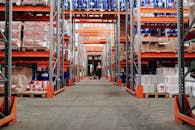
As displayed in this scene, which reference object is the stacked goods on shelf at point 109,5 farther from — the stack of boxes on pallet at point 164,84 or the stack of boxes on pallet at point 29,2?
the stack of boxes on pallet at point 164,84

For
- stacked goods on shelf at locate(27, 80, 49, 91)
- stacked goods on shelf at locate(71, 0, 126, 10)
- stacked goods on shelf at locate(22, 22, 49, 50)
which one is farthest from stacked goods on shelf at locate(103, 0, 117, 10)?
stacked goods on shelf at locate(22, 22, 49, 50)

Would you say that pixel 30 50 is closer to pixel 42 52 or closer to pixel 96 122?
pixel 42 52

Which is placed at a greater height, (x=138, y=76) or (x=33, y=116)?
(x=138, y=76)

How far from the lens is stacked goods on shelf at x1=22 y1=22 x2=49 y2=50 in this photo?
8305mm

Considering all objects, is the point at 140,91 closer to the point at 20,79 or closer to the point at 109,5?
the point at 20,79

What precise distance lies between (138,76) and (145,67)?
19.4ft

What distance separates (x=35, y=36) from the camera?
27.3 feet

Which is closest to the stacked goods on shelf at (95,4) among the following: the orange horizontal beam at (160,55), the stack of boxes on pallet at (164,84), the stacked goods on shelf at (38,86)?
the orange horizontal beam at (160,55)

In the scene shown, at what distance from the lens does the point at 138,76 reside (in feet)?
27.7

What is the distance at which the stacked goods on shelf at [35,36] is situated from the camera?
8.30 m

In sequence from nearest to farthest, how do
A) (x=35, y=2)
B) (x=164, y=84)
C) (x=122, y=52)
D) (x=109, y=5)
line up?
(x=164, y=84) < (x=35, y=2) < (x=122, y=52) < (x=109, y=5)

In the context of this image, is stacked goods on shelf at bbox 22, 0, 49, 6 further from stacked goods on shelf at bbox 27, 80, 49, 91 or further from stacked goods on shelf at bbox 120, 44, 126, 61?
stacked goods on shelf at bbox 120, 44, 126, 61

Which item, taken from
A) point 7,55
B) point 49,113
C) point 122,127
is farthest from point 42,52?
point 122,127

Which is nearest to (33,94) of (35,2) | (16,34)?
(16,34)
